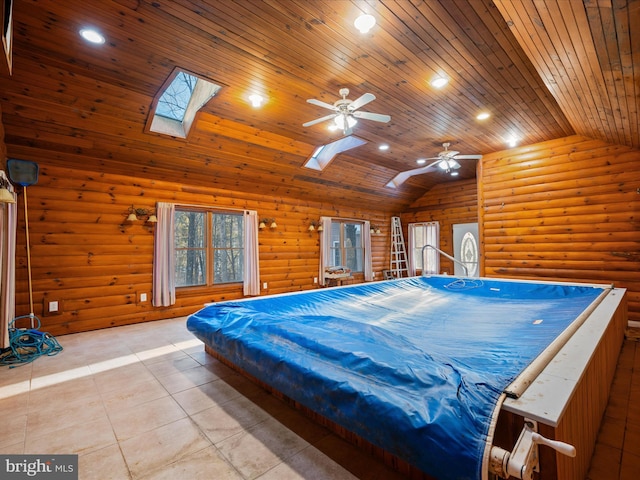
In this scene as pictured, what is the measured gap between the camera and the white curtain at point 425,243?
8.72 metres

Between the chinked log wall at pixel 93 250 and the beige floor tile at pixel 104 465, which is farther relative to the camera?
the chinked log wall at pixel 93 250

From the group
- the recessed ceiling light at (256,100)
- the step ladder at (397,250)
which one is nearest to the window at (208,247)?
the recessed ceiling light at (256,100)

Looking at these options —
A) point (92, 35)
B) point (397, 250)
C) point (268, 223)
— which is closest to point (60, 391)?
point (92, 35)

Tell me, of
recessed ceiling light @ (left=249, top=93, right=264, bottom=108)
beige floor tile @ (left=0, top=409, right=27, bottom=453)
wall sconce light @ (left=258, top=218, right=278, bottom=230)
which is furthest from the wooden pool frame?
wall sconce light @ (left=258, top=218, right=278, bottom=230)

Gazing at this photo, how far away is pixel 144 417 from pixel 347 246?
6717mm

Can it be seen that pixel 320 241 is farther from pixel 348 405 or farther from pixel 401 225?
pixel 348 405

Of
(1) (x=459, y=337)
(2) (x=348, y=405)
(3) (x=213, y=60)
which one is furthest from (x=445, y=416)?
(3) (x=213, y=60)

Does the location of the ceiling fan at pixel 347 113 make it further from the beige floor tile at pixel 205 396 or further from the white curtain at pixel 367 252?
the white curtain at pixel 367 252

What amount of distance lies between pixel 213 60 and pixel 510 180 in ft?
18.5

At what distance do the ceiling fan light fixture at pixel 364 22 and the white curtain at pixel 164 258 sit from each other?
3.90m

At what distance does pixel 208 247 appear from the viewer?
5.57 metres

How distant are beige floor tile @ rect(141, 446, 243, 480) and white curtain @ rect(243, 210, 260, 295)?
14.1ft

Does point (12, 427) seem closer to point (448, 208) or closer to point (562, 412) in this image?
point (562, 412)

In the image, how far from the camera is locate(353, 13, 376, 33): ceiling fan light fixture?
2.43 metres
